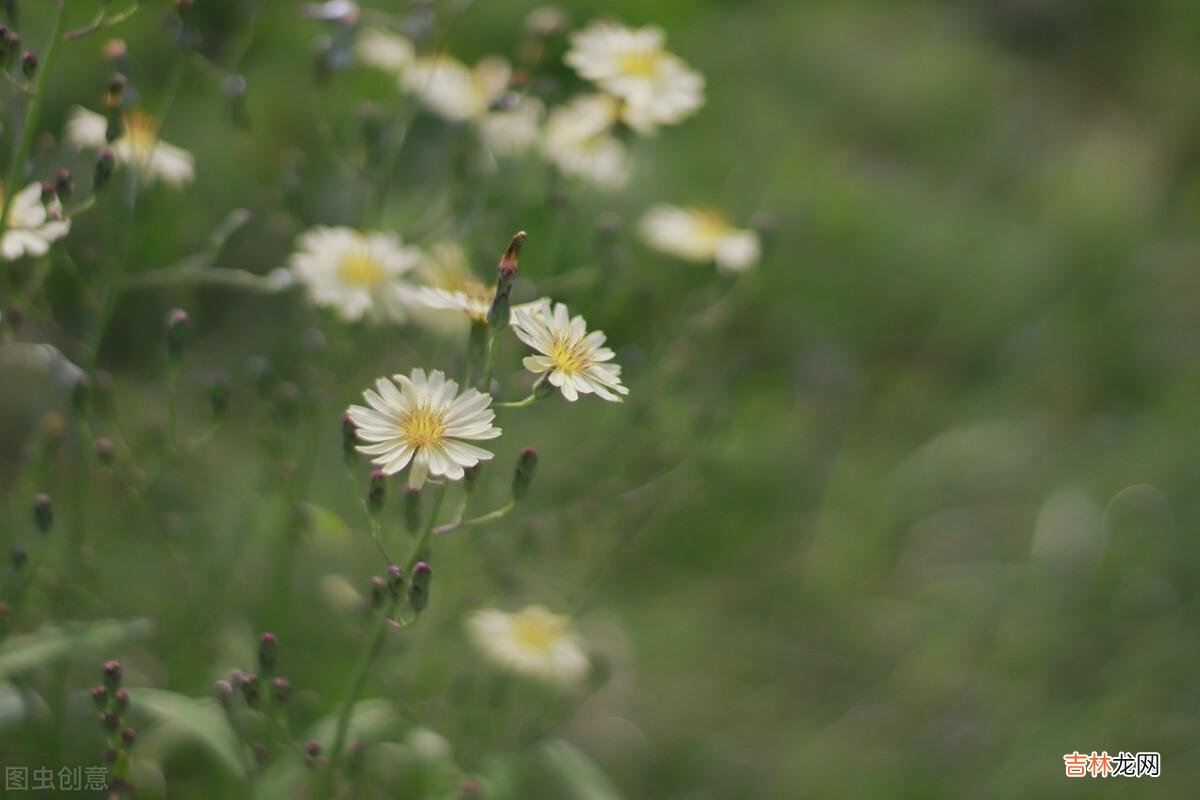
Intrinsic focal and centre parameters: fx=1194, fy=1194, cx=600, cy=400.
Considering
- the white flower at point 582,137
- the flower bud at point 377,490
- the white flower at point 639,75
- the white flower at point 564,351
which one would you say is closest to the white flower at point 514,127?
the white flower at point 582,137

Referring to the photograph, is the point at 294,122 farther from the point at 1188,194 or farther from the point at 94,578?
the point at 1188,194

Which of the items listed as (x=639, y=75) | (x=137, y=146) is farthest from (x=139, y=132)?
(x=639, y=75)

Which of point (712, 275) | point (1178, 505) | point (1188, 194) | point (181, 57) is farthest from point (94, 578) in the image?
point (1188, 194)

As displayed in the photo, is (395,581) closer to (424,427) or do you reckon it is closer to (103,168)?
(424,427)

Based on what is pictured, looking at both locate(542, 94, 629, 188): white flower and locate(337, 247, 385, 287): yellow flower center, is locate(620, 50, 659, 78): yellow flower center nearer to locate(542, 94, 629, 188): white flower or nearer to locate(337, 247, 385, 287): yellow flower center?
locate(542, 94, 629, 188): white flower

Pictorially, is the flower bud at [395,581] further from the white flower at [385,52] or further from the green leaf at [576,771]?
the white flower at [385,52]

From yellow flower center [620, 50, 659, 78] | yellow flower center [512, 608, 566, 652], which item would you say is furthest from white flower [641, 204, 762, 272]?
yellow flower center [512, 608, 566, 652]
